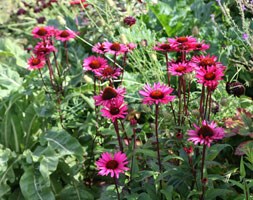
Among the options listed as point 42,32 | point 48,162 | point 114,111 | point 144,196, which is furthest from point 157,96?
point 42,32

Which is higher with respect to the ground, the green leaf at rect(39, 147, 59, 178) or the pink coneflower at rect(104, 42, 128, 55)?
the pink coneflower at rect(104, 42, 128, 55)

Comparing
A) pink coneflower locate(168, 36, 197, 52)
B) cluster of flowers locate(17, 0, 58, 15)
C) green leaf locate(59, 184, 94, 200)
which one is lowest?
green leaf locate(59, 184, 94, 200)

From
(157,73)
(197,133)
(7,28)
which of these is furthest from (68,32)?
(7,28)

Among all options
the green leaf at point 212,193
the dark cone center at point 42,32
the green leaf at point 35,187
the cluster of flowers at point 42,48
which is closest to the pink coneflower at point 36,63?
the cluster of flowers at point 42,48

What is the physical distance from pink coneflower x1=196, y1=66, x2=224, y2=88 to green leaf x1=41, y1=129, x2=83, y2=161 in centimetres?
96

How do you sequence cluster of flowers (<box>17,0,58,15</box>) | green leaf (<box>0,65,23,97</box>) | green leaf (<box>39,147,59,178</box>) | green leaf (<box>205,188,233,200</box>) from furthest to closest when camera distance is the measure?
cluster of flowers (<box>17,0,58,15</box>)
green leaf (<box>0,65,23,97</box>)
green leaf (<box>39,147,59,178</box>)
green leaf (<box>205,188,233,200</box>)

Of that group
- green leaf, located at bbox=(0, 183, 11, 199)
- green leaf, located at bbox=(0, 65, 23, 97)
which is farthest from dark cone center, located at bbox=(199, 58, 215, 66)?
green leaf, located at bbox=(0, 65, 23, 97)

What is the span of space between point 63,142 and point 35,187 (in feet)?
0.87

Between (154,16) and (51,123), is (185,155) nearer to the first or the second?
(51,123)

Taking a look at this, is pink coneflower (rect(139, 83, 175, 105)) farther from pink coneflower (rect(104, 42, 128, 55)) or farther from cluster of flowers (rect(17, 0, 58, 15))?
cluster of flowers (rect(17, 0, 58, 15))

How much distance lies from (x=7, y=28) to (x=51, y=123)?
2.59m

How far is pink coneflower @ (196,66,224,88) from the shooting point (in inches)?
61.6

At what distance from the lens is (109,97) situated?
1.66 metres

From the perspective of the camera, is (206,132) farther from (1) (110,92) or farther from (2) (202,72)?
(1) (110,92)
